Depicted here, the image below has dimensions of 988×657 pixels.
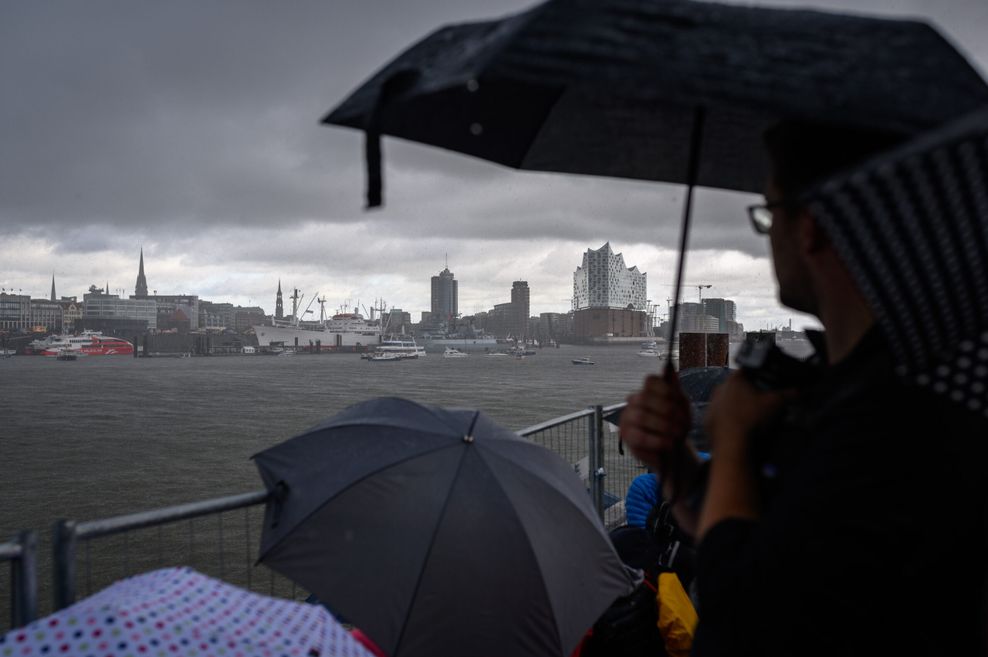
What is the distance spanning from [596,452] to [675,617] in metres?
1.96

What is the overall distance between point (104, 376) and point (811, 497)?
8340 cm

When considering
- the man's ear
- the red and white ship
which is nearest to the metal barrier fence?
the man's ear

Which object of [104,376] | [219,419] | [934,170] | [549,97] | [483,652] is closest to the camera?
[934,170]

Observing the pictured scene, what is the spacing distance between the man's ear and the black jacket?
195 millimetres

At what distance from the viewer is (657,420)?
3.96ft

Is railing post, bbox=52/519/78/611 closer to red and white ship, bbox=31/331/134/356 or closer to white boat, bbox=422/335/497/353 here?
red and white ship, bbox=31/331/134/356

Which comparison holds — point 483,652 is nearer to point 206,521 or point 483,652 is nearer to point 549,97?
point 549,97

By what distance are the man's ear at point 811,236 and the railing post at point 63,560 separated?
2.36m

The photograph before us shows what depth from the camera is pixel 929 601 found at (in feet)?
3.11

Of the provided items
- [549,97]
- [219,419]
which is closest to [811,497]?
[549,97]

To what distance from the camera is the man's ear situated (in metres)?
1.07

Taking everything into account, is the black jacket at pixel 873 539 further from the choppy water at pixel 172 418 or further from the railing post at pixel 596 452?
the choppy water at pixel 172 418

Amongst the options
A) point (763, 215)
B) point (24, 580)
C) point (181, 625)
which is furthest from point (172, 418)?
point (763, 215)

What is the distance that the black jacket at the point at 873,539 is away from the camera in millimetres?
902
